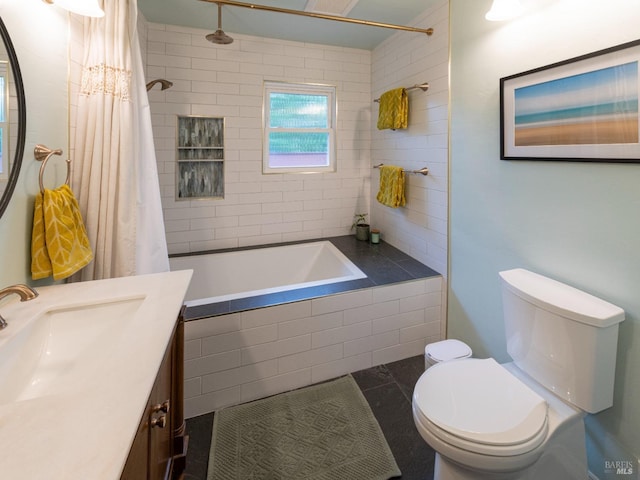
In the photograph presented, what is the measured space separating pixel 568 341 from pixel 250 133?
269 centimetres

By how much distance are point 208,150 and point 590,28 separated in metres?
2.59

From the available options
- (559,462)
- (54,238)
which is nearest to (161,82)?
(54,238)

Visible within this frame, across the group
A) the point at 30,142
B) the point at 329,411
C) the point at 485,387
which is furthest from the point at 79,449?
the point at 329,411

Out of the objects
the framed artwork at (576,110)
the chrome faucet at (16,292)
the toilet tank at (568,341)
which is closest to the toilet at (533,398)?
the toilet tank at (568,341)

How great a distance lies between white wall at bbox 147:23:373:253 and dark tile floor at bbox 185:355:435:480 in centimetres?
154

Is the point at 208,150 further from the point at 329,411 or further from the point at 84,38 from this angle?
the point at 329,411

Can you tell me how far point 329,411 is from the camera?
6.15 feet

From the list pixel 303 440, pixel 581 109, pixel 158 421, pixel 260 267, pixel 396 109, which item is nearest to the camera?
pixel 158 421

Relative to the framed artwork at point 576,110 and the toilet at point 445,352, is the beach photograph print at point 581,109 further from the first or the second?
the toilet at point 445,352

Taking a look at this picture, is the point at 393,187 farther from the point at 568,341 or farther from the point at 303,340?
the point at 568,341

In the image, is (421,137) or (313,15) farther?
(421,137)

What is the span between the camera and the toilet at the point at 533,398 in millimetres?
1127

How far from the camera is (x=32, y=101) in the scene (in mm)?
1245

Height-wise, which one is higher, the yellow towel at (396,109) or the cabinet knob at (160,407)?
the yellow towel at (396,109)
